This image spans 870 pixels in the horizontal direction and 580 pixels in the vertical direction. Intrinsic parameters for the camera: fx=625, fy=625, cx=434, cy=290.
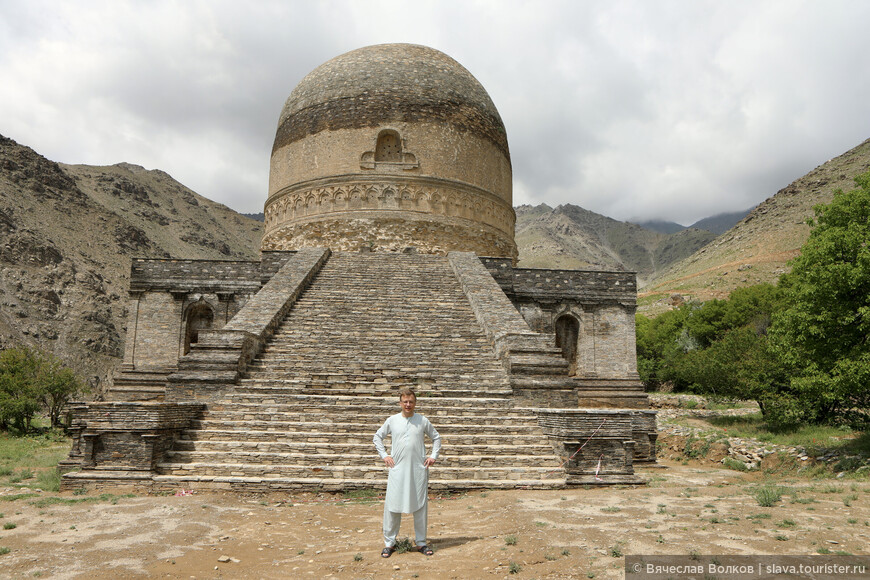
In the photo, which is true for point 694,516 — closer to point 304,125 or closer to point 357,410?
point 357,410

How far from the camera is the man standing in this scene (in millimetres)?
4848

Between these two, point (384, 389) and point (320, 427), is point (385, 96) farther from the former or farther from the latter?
point (320, 427)

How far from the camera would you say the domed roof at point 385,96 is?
19344 mm

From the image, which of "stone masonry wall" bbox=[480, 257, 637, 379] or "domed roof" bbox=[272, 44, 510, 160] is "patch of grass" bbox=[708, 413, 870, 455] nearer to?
"stone masonry wall" bbox=[480, 257, 637, 379]

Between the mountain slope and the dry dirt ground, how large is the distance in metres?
89.2

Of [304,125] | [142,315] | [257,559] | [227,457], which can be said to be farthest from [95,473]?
[304,125]

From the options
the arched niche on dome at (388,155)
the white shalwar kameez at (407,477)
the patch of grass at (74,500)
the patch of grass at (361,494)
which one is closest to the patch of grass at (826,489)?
the white shalwar kameez at (407,477)

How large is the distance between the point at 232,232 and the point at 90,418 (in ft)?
247

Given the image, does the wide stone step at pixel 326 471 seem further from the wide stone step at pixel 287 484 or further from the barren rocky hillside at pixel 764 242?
the barren rocky hillside at pixel 764 242

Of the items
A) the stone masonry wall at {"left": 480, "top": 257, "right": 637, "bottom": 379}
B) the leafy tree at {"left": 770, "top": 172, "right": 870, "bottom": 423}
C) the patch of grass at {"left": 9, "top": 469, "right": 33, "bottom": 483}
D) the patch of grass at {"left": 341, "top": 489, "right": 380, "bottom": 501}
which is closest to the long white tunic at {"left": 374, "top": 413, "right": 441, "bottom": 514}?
the patch of grass at {"left": 341, "top": 489, "right": 380, "bottom": 501}

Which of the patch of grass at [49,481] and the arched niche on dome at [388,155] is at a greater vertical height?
the arched niche on dome at [388,155]

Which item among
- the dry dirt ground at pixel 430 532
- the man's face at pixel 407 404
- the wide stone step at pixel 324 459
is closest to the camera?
the dry dirt ground at pixel 430 532

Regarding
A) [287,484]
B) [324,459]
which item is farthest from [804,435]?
[287,484]

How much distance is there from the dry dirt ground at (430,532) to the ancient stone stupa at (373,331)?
0.77 m
